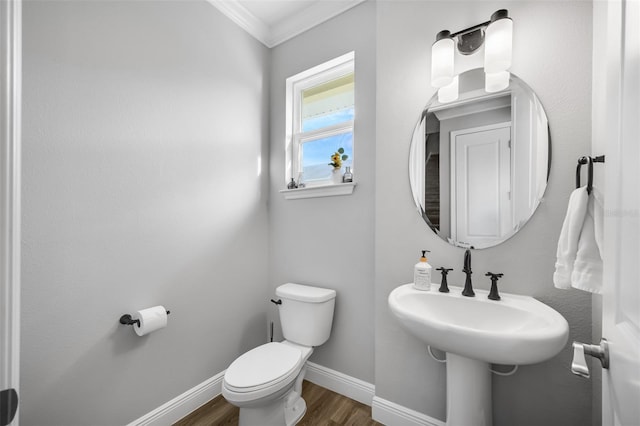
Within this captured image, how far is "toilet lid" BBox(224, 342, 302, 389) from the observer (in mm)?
1304

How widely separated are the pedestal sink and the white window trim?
108 cm

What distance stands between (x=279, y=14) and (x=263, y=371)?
7.71ft

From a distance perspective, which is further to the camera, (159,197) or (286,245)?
(286,245)

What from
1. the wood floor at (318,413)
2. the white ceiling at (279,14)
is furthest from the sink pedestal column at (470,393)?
the white ceiling at (279,14)

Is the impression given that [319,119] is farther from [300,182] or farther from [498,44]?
[498,44]

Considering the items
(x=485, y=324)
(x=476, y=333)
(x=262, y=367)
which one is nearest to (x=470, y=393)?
(x=485, y=324)

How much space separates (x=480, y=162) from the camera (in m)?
1.35

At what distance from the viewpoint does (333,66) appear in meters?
2.01

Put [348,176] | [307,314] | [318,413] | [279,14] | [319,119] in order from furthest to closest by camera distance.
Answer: [319,119] → [279,14] → [348,176] → [307,314] → [318,413]

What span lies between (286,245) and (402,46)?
150 centimetres

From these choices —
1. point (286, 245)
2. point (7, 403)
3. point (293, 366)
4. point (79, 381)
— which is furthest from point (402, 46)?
point (79, 381)

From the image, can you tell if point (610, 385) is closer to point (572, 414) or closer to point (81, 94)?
point (572, 414)

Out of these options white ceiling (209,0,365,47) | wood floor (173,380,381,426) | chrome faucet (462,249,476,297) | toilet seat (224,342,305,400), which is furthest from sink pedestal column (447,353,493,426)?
white ceiling (209,0,365,47)

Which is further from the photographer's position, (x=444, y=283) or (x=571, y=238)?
(x=444, y=283)
